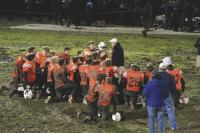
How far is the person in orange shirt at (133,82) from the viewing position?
22078 mm

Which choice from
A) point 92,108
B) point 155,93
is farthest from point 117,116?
point 155,93

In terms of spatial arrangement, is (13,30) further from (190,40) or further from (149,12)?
(190,40)

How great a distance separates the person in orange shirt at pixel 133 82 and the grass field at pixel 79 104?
593mm

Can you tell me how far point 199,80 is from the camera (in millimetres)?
29750

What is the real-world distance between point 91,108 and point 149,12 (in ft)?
75.6

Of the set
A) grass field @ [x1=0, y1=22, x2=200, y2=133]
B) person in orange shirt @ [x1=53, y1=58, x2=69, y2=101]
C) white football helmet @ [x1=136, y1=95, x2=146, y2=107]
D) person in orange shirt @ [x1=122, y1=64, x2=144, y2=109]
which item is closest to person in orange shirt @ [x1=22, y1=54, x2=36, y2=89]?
grass field @ [x1=0, y1=22, x2=200, y2=133]

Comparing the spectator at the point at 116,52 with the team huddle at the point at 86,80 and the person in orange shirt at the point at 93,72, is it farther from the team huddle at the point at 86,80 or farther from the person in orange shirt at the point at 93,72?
the person in orange shirt at the point at 93,72

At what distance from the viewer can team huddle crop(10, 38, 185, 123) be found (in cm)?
2062

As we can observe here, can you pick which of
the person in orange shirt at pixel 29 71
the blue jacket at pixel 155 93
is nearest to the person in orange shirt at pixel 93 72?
the person in orange shirt at pixel 29 71

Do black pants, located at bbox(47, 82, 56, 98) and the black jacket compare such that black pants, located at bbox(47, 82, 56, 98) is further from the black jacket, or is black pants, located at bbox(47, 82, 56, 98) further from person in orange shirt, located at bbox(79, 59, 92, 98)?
the black jacket

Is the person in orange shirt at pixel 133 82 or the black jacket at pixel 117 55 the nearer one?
the person in orange shirt at pixel 133 82

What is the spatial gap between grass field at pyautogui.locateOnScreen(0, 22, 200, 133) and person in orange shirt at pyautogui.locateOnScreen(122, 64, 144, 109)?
59 cm

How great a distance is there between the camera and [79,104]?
920 inches

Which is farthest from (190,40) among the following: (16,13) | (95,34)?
(16,13)
